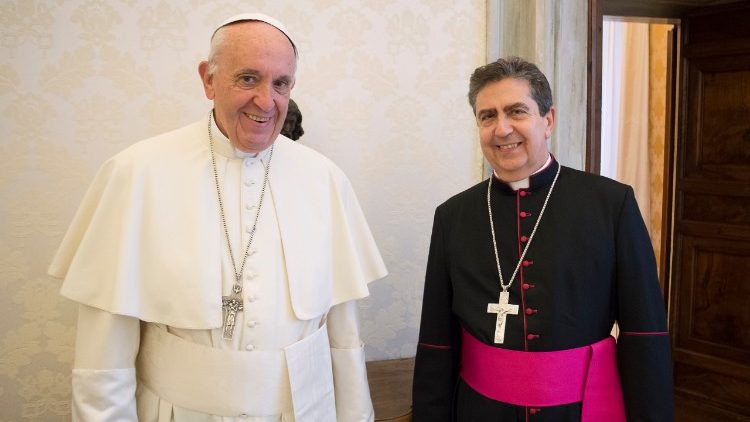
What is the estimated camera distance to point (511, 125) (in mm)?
1980

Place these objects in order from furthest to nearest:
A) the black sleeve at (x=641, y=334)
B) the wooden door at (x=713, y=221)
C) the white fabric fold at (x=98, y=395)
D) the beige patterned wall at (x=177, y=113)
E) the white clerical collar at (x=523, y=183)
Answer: the wooden door at (x=713, y=221) < the beige patterned wall at (x=177, y=113) < the white clerical collar at (x=523, y=183) < the black sleeve at (x=641, y=334) < the white fabric fold at (x=98, y=395)

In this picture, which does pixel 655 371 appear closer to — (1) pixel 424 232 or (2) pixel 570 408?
(2) pixel 570 408

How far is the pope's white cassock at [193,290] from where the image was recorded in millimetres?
1814

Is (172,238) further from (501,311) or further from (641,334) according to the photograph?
(641,334)

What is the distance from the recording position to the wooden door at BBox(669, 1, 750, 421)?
13.6 ft

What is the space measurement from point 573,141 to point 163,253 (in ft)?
6.68

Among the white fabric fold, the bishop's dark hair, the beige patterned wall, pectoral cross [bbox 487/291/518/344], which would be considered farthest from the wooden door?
the white fabric fold

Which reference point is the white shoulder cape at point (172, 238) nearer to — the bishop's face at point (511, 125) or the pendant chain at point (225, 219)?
the pendant chain at point (225, 219)

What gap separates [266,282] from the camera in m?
1.89

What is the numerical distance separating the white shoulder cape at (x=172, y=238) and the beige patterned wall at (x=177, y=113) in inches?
33.2

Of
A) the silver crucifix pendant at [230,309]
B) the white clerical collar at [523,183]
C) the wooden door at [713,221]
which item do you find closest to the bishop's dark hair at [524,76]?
the white clerical collar at [523,183]

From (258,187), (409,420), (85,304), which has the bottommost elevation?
(409,420)

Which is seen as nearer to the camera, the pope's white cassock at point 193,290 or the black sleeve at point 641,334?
the pope's white cassock at point 193,290

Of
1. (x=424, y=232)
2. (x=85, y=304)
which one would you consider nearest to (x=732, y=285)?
(x=424, y=232)
